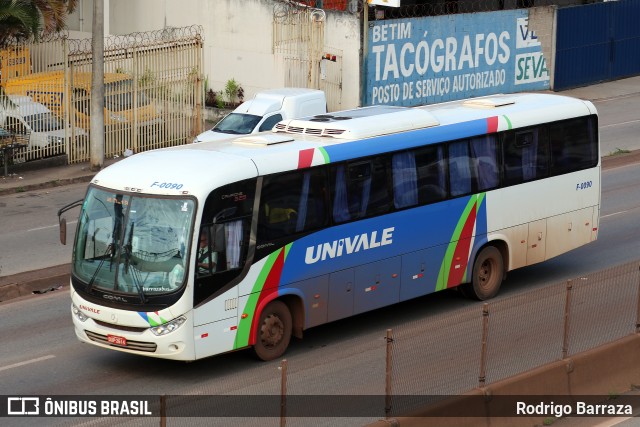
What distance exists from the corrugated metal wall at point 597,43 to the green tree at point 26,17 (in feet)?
60.5

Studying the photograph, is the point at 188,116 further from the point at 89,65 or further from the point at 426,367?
the point at 426,367

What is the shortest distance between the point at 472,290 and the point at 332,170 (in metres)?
3.58

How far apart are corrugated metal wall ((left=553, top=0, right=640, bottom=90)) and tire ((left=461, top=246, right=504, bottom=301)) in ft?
78.7

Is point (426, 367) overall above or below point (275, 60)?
below

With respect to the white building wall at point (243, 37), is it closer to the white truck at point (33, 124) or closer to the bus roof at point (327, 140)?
the white truck at point (33, 124)

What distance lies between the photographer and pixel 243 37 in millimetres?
A: 36625

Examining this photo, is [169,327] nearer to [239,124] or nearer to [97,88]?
[239,124]

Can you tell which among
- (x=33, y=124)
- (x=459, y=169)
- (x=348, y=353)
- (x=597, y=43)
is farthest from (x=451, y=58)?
(x=348, y=353)

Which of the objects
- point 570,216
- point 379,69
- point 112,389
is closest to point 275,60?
point 379,69

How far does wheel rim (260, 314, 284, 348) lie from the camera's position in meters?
14.7

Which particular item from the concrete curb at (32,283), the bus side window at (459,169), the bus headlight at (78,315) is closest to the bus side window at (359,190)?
the bus side window at (459,169)

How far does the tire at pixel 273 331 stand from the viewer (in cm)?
1466

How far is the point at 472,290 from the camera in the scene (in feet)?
57.9

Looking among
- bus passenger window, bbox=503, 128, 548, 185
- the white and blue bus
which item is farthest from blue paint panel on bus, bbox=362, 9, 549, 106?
bus passenger window, bbox=503, 128, 548, 185
